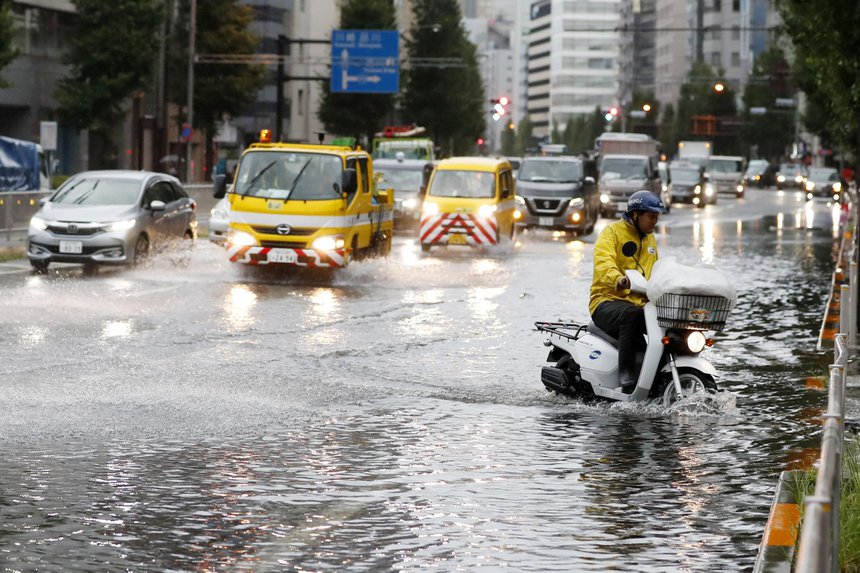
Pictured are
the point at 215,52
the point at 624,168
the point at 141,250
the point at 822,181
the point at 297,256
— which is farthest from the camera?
the point at 822,181

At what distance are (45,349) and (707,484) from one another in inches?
293

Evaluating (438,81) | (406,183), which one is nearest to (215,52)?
(406,183)

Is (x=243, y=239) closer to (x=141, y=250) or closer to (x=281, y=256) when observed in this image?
(x=281, y=256)

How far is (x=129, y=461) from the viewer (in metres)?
8.86

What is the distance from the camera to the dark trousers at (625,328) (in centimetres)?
1096

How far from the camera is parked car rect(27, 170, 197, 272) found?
23.4m

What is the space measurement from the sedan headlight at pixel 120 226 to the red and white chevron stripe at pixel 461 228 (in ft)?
24.8

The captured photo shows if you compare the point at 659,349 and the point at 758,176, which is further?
the point at 758,176

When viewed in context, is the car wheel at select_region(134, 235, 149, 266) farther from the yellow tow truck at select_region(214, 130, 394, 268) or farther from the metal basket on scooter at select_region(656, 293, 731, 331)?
the metal basket on scooter at select_region(656, 293, 731, 331)

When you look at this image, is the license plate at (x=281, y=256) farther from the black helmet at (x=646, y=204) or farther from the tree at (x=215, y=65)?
the tree at (x=215, y=65)

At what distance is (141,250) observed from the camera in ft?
80.7

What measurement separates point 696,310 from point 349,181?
13.4 m

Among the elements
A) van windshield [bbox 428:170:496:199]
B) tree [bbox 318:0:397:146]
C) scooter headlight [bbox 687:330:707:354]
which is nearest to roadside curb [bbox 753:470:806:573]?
scooter headlight [bbox 687:330:707:354]

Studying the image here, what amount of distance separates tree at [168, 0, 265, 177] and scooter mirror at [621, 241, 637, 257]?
58.6 meters
